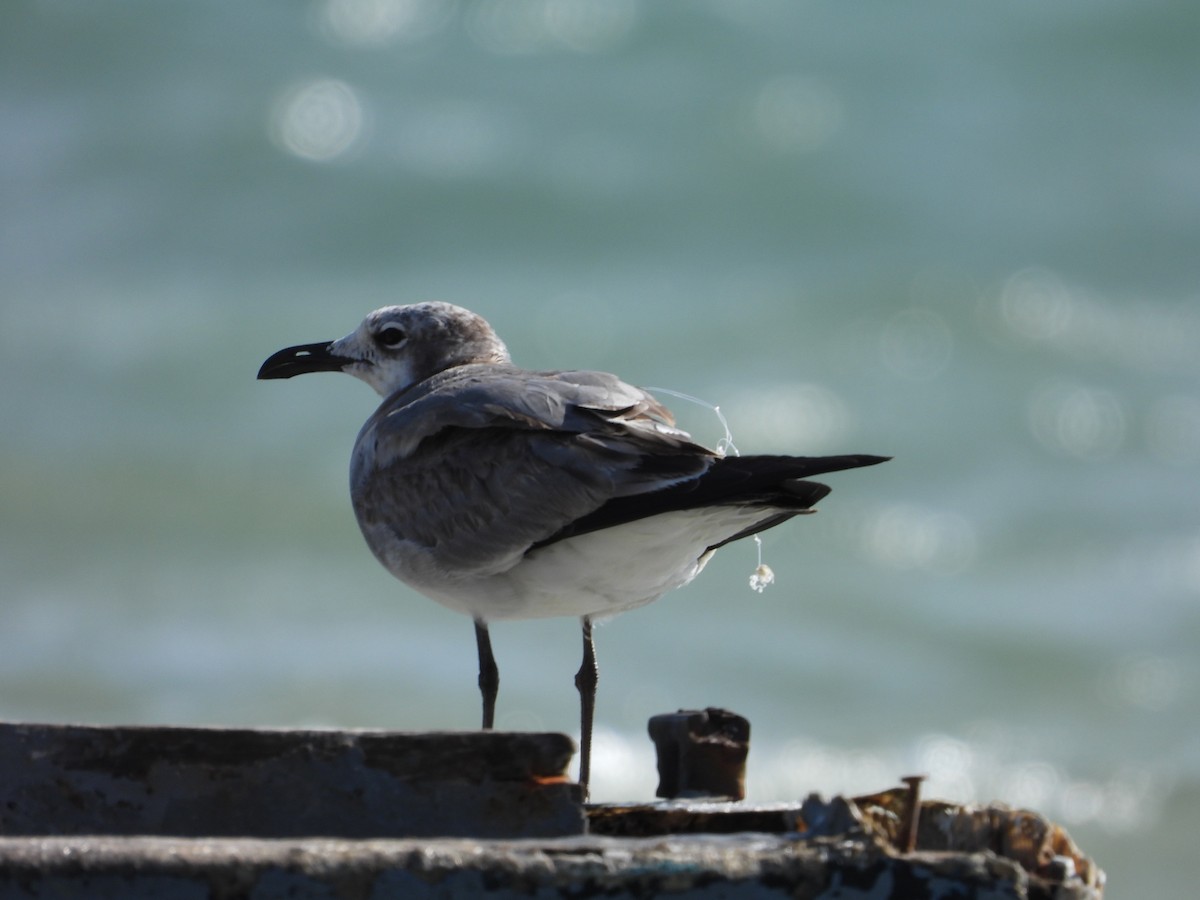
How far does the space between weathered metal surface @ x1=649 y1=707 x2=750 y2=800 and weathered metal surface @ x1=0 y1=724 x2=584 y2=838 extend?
33.8 inches

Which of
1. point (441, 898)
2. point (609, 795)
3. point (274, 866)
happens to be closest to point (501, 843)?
point (441, 898)

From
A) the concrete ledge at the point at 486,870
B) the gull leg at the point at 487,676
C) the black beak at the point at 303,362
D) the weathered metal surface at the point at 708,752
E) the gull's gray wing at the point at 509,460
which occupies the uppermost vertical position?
the black beak at the point at 303,362

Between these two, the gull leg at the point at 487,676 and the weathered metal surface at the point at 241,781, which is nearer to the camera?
the weathered metal surface at the point at 241,781

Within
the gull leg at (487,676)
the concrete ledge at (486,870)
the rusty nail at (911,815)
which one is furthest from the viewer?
the gull leg at (487,676)

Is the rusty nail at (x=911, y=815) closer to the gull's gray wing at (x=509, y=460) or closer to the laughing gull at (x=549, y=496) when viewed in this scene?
the laughing gull at (x=549, y=496)

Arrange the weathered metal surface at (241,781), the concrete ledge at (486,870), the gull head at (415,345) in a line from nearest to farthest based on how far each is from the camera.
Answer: the concrete ledge at (486,870) < the weathered metal surface at (241,781) < the gull head at (415,345)

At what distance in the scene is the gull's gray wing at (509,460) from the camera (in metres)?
4.72

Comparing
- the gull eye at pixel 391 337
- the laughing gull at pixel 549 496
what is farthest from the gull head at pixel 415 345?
the laughing gull at pixel 549 496

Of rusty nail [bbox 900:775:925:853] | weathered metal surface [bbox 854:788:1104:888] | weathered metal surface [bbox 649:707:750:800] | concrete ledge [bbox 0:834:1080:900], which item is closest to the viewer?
concrete ledge [bbox 0:834:1080:900]

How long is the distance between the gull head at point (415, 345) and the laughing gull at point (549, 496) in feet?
2.01

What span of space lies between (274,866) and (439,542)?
9.40ft

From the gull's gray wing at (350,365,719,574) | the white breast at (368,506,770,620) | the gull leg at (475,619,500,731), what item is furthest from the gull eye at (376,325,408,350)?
the gull leg at (475,619,500,731)

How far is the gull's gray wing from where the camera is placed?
15.5 feet

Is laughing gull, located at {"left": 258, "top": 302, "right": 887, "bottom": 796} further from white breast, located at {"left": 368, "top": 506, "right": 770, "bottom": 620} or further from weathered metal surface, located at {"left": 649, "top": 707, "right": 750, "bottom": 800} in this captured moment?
weathered metal surface, located at {"left": 649, "top": 707, "right": 750, "bottom": 800}
